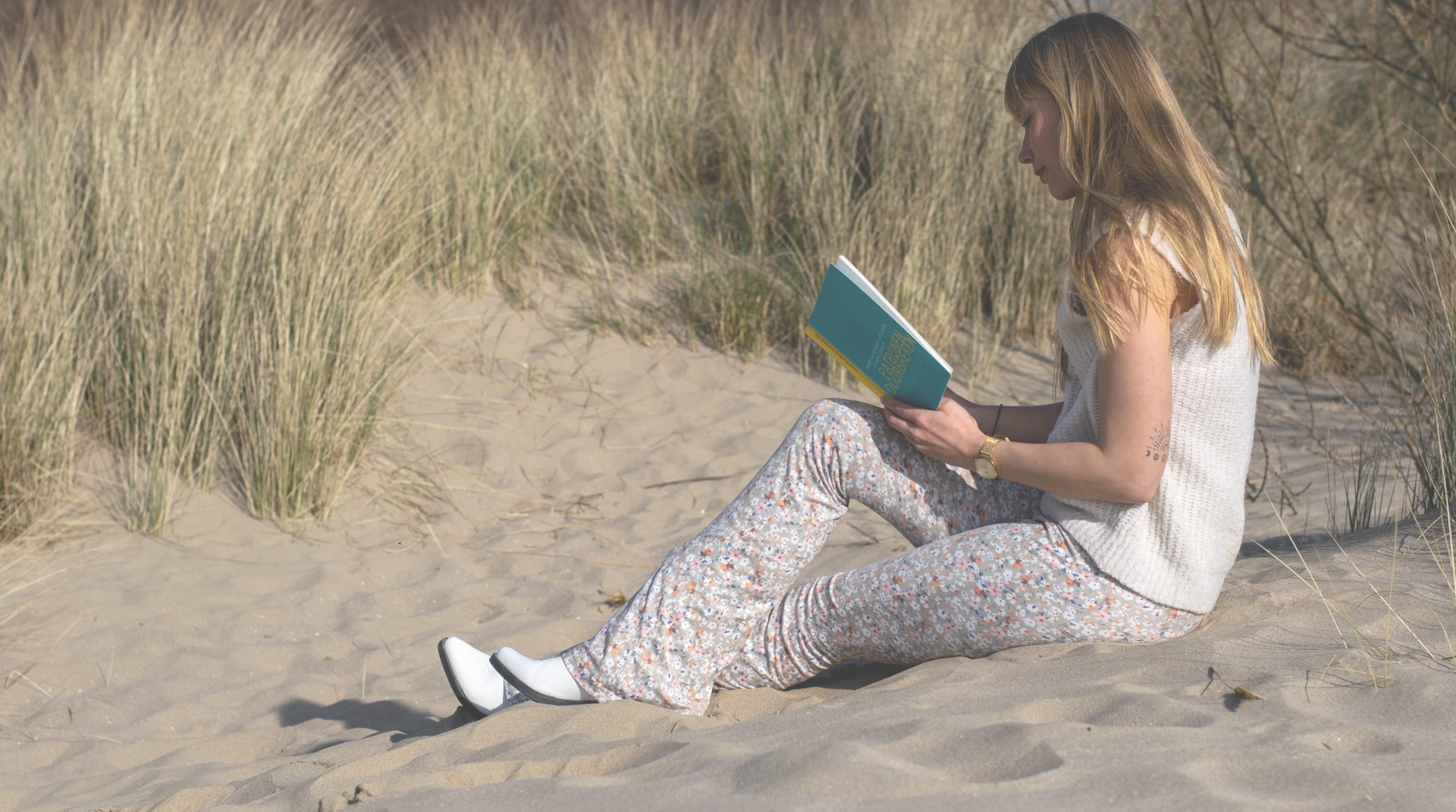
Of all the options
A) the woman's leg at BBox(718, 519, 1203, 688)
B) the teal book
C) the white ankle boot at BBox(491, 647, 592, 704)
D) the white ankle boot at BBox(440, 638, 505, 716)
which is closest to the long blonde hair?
the teal book

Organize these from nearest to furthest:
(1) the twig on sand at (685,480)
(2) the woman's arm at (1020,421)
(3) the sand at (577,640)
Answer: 1. (3) the sand at (577,640)
2. (2) the woman's arm at (1020,421)
3. (1) the twig on sand at (685,480)

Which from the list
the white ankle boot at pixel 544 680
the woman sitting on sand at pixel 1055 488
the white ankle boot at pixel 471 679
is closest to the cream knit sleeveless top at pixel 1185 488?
the woman sitting on sand at pixel 1055 488

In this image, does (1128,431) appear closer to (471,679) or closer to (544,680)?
(544,680)

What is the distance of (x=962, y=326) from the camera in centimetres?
509

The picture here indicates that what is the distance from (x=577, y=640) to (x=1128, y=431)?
1.67m

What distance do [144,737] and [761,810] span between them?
1.77 m

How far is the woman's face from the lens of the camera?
1.96m

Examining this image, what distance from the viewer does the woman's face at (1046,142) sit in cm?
196

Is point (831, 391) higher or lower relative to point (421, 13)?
lower

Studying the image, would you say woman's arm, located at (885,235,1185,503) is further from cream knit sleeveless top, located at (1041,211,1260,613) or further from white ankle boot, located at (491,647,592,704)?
white ankle boot, located at (491,647,592,704)

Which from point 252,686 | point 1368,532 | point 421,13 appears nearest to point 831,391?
point 1368,532

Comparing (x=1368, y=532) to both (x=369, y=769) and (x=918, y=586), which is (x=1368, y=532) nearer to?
(x=918, y=586)

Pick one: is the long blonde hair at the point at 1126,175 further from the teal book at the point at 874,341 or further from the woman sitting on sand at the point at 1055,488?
the teal book at the point at 874,341

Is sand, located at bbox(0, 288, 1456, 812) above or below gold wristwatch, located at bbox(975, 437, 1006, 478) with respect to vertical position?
below
